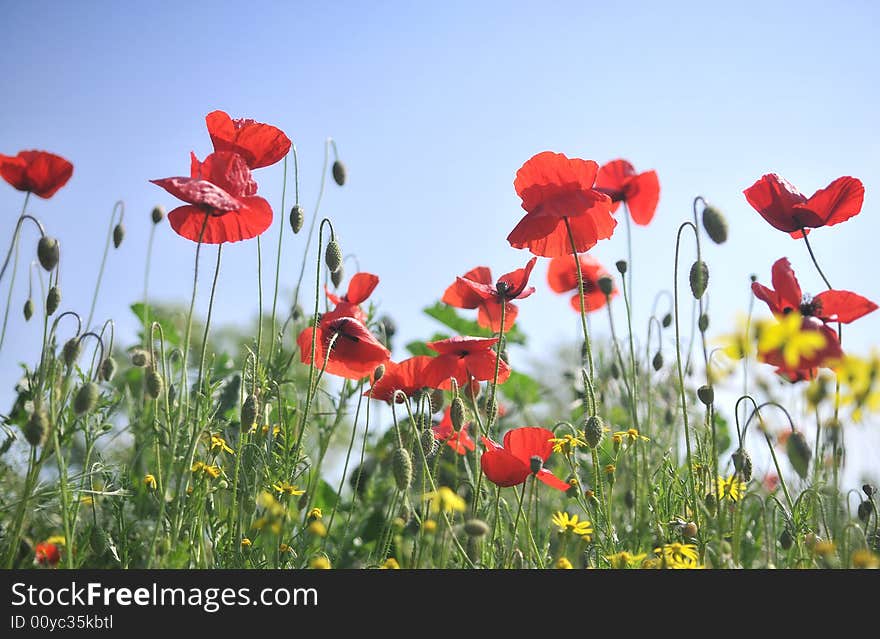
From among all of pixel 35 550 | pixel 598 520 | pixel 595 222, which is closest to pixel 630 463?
pixel 598 520

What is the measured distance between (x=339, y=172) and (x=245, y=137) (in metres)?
0.49

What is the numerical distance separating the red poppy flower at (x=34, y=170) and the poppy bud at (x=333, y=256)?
68 centimetres

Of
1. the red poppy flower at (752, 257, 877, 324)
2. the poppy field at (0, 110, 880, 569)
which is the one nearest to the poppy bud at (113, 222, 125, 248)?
the poppy field at (0, 110, 880, 569)

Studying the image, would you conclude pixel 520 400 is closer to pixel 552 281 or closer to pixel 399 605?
pixel 552 281

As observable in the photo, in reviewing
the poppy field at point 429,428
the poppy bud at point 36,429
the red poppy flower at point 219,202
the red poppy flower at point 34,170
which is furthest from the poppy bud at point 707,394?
the red poppy flower at point 34,170

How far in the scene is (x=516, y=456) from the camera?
167cm

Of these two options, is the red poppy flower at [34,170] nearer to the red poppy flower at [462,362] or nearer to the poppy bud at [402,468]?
the red poppy flower at [462,362]

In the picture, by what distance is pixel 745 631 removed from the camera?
3.70ft

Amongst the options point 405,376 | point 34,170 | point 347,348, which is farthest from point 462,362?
point 34,170

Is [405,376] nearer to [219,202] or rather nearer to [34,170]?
[219,202]

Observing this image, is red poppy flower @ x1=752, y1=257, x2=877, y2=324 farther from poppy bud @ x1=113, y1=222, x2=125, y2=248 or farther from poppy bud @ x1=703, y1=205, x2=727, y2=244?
poppy bud @ x1=113, y1=222, x2=125, y2=248

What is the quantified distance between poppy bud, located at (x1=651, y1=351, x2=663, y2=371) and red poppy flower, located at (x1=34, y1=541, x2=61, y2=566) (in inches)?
66.1

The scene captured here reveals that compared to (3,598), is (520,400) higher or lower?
higher

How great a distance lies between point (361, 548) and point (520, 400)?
1.06 m
